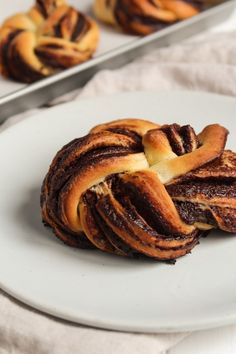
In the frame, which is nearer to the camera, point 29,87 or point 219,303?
point 219,303

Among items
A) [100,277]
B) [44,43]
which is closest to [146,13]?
[44,43]

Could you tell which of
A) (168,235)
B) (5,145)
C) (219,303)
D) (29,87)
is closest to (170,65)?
(29,87)

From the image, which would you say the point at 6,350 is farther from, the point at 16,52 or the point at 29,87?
Answer: the point at 16,52

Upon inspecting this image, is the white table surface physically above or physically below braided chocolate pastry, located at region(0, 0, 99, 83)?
below

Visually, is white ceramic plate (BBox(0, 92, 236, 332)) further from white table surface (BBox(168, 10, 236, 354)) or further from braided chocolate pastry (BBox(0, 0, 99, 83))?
braided chocolate pastry (BBox(0, 0, 99, 83))

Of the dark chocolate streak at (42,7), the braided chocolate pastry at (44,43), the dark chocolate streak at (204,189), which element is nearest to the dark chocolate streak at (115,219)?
the dark chocolate streak at (204,189)

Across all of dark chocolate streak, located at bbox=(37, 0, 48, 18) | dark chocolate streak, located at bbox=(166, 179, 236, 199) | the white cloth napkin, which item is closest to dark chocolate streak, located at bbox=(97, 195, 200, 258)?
dark chocolate streak, located at bbox=(166, 179, 236, 199)

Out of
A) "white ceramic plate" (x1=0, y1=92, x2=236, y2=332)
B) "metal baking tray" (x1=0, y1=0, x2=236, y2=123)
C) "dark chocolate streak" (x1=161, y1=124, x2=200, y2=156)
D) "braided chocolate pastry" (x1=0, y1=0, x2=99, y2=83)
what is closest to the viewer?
"white ceramic plate" (x1=0, y1=92, x2=236, y2=332)
